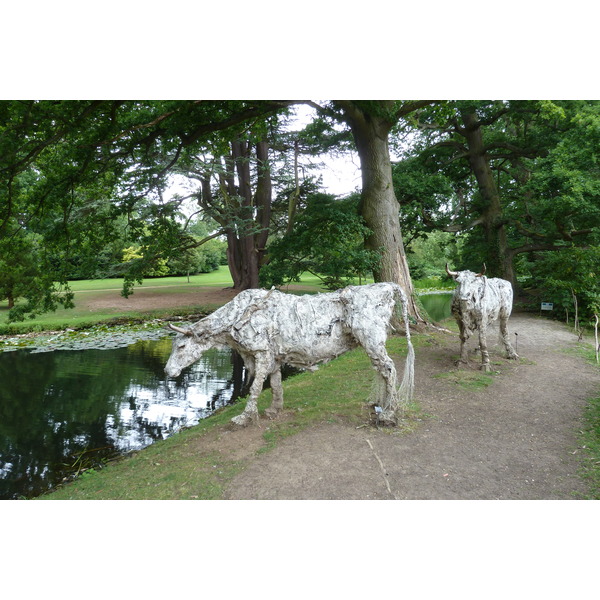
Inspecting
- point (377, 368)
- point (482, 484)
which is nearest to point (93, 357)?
point (377, 368)

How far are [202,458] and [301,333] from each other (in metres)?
1.93

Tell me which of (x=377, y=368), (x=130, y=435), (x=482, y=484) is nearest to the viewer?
Answer: (x=482, y=484)

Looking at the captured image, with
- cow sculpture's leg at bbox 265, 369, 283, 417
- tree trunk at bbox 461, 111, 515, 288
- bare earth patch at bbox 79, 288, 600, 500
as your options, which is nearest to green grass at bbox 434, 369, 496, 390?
bare earth patch at bbox 79, 288, 600, 500

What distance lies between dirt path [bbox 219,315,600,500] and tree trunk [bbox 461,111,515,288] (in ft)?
26.9

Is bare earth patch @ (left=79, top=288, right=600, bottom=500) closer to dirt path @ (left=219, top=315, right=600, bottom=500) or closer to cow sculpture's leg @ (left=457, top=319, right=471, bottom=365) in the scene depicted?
dirt path @ (left=219, top=315, right=600, bottom=500)

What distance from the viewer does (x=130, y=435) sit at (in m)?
6.91

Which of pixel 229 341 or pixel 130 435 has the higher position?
pixel 229 341

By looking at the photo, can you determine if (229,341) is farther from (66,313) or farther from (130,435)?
(66,313)

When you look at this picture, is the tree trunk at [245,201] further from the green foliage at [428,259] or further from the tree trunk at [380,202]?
the green foliage at [428,259]

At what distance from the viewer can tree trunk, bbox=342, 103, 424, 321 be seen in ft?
33.8

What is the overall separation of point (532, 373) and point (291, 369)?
632cm

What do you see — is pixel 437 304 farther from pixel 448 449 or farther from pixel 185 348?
pixel 185 348

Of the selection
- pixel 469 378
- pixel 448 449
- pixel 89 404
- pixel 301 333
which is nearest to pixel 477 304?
pixel 469 378

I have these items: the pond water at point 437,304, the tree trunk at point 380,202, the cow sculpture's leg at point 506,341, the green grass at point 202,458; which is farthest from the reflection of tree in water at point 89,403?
the pond water at point 437,304
